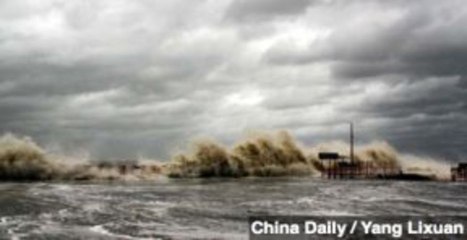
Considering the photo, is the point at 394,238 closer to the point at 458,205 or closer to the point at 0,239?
the point at 0,239

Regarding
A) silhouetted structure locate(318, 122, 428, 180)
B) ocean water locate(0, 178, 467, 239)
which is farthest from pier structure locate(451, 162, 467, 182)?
ocean water locate(0, 178, 467, 239)

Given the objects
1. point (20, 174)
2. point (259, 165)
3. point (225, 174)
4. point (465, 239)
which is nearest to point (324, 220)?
point (465, 239)

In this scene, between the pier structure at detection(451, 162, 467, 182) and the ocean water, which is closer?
the ocean water

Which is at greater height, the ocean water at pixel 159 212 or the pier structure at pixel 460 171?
the pier structure at pixel 460 171

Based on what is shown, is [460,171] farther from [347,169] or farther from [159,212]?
[159,212]

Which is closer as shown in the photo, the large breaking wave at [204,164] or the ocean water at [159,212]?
the ocean water at [159,212]

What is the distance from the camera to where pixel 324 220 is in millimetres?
27594

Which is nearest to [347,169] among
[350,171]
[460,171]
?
[350,171]

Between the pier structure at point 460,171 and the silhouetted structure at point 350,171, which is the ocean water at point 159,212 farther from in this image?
the pier structure at point 460,171

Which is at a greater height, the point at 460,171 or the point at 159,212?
the point at 460,171

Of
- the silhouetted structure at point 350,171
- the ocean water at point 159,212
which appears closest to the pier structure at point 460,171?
the silhouetted structure at point 350,171

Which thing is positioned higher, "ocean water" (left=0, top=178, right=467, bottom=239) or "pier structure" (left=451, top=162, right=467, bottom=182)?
"pier structure" (left=451, top=162, right=467, bottom=182)

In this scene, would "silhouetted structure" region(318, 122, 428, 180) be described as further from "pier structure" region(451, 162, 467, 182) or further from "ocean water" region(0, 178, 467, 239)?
"ocean water" region(0, 178, 467, 239)

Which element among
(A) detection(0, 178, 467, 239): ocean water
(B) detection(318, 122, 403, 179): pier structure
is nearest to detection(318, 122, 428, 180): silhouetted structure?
(B) detection(318, 122, 403, 179): pier structure
